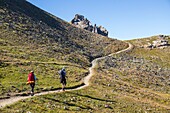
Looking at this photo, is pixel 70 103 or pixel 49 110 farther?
pixel 70 103

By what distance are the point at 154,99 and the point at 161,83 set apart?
26.4 m

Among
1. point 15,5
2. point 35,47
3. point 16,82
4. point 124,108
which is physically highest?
point 15,5

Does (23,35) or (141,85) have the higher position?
(23,35)

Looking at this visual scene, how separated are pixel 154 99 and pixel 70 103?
21.5 m

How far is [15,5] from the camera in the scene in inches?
5261

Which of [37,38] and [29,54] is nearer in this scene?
[29,54]

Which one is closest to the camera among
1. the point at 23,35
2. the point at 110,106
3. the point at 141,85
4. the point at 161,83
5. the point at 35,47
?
the point at 110,106

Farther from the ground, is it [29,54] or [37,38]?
[37,38]

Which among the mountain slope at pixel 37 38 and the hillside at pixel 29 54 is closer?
the hillside at pixel 29 54

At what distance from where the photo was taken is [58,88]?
4191cm

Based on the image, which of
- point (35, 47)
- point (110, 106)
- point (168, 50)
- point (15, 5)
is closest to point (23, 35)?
point (35, 47)

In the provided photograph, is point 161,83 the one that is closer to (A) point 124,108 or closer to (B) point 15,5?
(A) point 124,108

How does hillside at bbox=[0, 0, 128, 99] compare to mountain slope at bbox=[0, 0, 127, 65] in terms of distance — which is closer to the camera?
hillside at bbox=[0, 0, 128, 99]

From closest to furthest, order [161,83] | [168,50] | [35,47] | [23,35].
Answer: [161,83] → [35,47] → [23,35] → [168,50]
